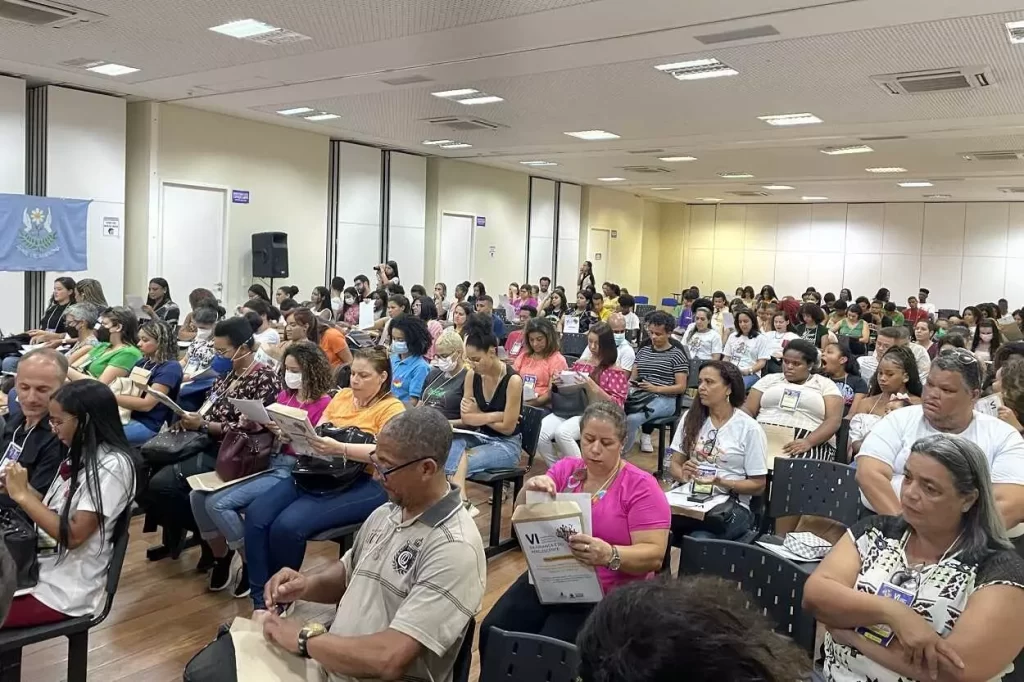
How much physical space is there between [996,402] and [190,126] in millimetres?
10275

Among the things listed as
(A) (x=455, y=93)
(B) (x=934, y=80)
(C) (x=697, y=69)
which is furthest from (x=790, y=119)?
(A) (x=455, y=93)

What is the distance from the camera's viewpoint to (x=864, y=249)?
2011 centimetres

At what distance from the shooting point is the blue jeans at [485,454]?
4434 millimetres

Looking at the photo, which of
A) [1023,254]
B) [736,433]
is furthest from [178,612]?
[1023,254]

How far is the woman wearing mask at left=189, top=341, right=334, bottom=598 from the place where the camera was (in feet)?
12.0

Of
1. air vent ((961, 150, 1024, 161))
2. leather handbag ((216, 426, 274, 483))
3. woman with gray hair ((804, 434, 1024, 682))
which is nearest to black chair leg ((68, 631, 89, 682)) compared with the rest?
leather handbag ((216, 426, 274, 483))

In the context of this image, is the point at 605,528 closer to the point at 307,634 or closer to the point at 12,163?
the point at 307,634

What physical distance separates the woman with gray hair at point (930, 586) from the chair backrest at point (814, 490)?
1245 mm

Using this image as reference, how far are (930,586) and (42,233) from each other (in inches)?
405

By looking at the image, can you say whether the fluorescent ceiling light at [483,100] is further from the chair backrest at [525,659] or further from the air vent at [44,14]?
the chair backrest at [525,659]

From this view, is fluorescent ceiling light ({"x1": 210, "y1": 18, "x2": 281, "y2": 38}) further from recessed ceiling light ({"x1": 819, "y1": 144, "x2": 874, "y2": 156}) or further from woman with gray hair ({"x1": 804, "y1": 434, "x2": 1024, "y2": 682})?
recessed ceiling light ({"x1": 819, "y1": 144, "x2": 874, "y2": 156})

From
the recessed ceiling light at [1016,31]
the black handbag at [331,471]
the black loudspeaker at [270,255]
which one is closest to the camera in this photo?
the black handbag at [331,471]

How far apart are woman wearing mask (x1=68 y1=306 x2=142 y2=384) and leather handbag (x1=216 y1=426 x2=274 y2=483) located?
61.8 inches

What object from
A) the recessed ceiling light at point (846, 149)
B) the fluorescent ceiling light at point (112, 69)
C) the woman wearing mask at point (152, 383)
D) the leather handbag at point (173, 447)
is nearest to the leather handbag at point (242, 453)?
the leather handbag at point (173, 447)
